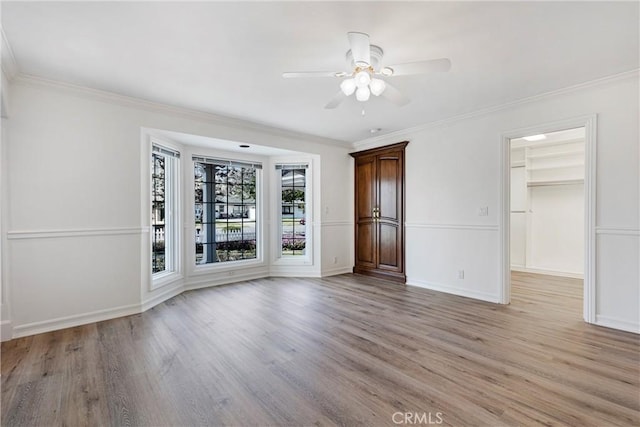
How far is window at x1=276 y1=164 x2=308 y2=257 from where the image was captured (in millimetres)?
5652

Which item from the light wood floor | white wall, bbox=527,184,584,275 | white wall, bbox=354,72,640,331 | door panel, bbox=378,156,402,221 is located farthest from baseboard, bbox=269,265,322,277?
white wall, bbox=527,184,584,275

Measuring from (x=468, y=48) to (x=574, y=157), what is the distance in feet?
15.0

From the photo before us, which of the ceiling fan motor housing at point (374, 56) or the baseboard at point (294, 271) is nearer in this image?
the ceiling fan motor housing at point (374, 56)

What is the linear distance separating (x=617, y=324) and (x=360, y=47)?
141 inches

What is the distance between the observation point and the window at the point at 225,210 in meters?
4.86

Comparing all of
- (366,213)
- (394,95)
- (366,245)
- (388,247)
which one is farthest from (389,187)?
(394,95)

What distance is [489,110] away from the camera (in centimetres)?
385

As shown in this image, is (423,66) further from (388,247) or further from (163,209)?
(163,209)

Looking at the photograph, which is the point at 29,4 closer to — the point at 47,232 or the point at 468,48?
the point at 47,232

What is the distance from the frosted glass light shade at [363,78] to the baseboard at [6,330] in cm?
377

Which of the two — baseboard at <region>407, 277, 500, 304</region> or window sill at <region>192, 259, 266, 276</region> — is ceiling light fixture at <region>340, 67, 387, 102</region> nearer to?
baseboard at <region>407, 277, 500, 304</region>

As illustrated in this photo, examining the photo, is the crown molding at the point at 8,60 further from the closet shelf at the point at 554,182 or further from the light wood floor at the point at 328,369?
the closet shelf at the point at 554,182

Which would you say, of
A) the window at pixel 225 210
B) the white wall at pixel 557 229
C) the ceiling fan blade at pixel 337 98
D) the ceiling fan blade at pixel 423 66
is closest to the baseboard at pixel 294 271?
the window at pixel 225 210

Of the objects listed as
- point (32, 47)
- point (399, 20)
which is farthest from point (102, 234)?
point (399, 20)
